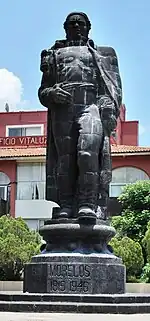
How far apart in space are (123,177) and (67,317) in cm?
3637

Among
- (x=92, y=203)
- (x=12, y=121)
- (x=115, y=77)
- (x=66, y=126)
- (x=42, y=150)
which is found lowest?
(x=92, y=203)

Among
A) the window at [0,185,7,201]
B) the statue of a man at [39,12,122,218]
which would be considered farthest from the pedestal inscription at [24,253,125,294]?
the window at [0,185,7,201]

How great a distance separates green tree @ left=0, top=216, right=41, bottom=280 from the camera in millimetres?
31781

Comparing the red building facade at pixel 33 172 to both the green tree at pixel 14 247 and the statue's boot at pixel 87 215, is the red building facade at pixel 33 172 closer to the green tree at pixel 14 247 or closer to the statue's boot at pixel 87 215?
the green tree at pixel 14 247

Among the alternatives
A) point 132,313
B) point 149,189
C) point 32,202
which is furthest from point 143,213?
point 132,313

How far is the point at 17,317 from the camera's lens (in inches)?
323

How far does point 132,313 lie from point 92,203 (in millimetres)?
2584

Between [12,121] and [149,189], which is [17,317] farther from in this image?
[12,121]

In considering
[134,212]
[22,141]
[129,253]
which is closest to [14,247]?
[129,253]

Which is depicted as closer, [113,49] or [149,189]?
[113,49]

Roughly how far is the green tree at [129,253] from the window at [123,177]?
31.9 ft

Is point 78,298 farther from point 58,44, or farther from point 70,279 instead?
point 58,44

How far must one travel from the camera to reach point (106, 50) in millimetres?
12008

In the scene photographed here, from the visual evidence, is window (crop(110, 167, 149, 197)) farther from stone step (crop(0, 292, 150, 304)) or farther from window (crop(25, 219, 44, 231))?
stone step (crop(0, 292, 150, 304))
